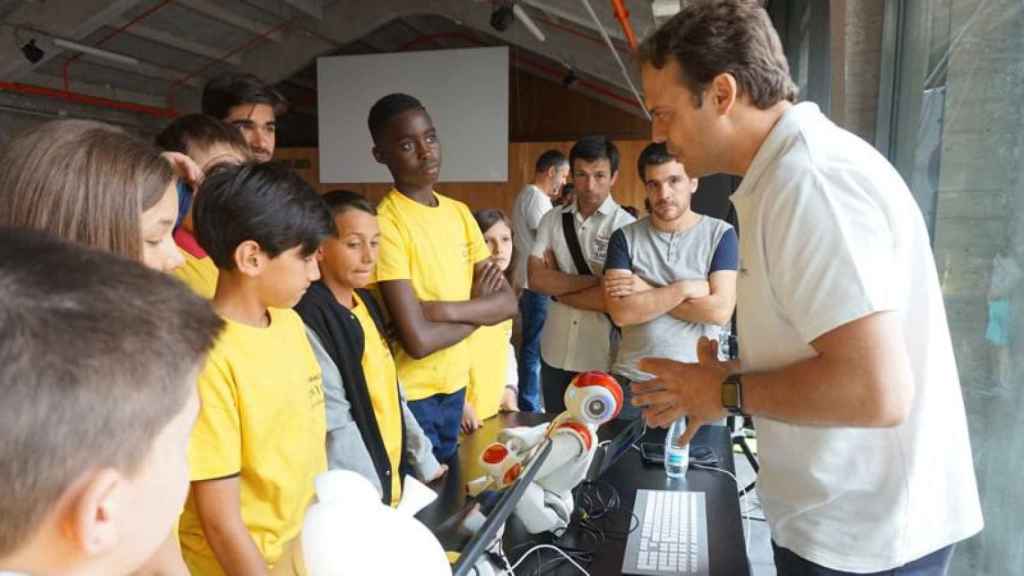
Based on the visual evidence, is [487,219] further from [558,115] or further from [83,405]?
[558,115]

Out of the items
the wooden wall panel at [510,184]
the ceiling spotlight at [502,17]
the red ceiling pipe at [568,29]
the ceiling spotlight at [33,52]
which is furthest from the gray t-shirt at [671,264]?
the wooden wall panel at [510,184]

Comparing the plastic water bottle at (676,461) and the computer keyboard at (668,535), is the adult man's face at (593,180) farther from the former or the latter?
the computer keyboard at (668,535)

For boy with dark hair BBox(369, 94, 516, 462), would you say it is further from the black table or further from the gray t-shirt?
the gray t-shirt

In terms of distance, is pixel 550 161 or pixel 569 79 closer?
pixel 550 161

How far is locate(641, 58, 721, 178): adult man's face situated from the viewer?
1104mm

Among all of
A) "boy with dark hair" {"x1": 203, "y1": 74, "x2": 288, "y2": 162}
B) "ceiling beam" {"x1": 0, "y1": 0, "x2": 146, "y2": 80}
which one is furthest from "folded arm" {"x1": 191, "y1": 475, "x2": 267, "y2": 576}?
"ceiling beam" {"x1": 0, "y1": 0, "x2": 146, "y2": 80}

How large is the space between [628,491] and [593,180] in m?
1.41

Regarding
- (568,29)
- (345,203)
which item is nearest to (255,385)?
(345,203)

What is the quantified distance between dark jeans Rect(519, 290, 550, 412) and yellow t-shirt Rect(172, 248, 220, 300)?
2.72 metres

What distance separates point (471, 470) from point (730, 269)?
3.45 ft

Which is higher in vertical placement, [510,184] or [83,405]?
[510,184]

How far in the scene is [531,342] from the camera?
410 centimetres

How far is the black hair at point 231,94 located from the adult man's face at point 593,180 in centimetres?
118

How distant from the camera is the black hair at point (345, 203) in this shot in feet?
5.43
